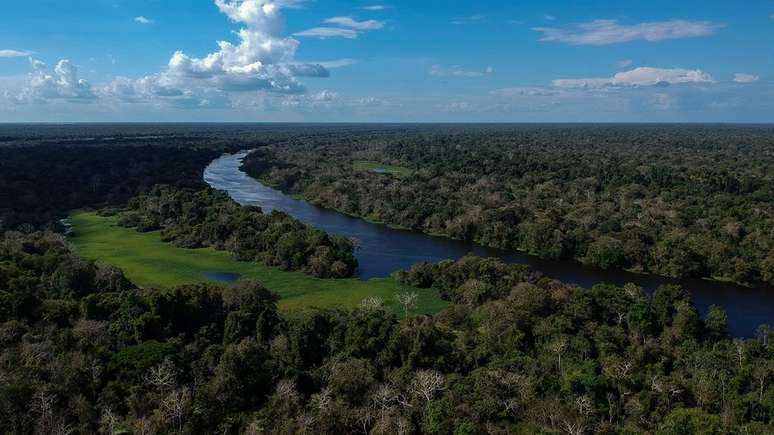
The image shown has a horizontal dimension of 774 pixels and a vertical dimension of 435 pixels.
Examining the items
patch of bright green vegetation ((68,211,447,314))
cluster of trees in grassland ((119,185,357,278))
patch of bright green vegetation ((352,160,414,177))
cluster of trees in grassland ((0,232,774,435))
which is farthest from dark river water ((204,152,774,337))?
patch of bright green vegetation ((352,160,414,177))

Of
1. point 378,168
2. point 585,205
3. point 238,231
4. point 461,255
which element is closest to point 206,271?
point 238,231

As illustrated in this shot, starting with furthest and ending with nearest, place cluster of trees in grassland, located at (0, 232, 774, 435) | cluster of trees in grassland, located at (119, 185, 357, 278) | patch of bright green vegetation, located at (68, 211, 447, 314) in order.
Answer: cluster of trees in grassland, located at (119, 185, 357, 278) < patch of bright green vegetation, located at (68, 211, 447, 314) < cluster of trees in grassland, located at (0, 232, 774, 435)

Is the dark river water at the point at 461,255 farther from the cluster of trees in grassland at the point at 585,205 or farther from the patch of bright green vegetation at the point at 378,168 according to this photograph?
the patch of bright green vegetation at the point at 378,168

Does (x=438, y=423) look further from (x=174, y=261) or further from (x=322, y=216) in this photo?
(x=322, y=216)

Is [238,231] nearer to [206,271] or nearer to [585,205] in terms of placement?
[206,271]

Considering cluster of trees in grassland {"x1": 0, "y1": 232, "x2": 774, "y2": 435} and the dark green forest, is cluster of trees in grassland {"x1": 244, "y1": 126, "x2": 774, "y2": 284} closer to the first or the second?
the dark green forest

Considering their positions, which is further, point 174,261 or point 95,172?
point 95,172

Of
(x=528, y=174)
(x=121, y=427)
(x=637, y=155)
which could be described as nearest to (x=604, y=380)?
(x=121, y=427)
